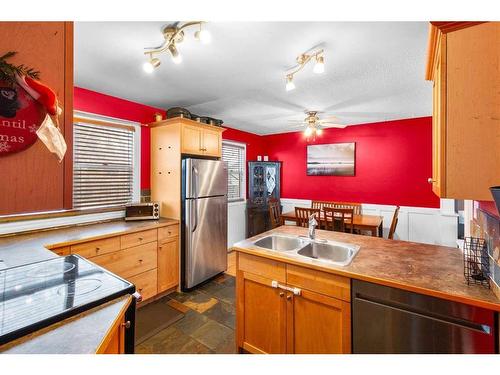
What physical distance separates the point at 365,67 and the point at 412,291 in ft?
6.29

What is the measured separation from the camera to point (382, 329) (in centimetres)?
127

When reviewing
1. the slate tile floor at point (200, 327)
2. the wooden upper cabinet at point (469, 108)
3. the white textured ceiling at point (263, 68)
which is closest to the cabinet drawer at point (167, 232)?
the slate tile floor at point (200, 327)

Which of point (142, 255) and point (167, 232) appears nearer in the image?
point (142, 255)

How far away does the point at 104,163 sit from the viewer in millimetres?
2832

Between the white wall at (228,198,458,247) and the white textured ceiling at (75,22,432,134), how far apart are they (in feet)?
5.27

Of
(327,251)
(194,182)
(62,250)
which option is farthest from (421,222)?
(62,250)

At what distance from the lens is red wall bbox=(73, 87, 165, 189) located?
260cm

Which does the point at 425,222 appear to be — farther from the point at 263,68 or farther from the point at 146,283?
the point at 146,283

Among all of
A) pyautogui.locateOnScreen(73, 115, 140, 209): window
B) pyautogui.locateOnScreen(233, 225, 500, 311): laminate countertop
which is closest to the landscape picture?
pyautogui.locateOnScreen(233, 225, 500, 311): laminate countertop

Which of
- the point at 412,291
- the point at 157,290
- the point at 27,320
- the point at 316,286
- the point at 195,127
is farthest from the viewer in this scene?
the point at 195,127

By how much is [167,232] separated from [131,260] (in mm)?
494

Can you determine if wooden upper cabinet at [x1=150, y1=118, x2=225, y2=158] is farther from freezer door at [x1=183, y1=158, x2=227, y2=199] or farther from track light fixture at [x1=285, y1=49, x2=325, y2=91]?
track light fixture at [x1=285, y1=49, x2=325, y2=91]
